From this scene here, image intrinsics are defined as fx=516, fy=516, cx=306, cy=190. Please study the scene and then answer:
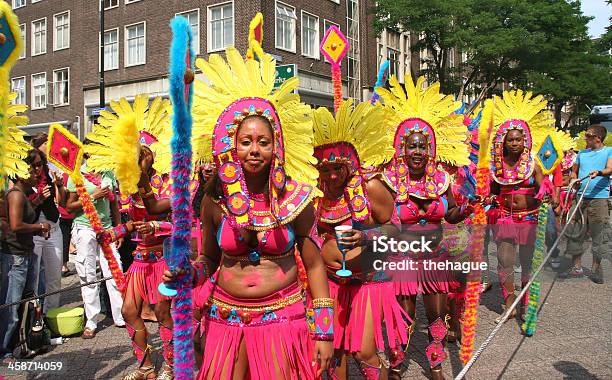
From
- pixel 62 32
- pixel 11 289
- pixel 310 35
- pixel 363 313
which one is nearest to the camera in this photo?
pixel 363 313

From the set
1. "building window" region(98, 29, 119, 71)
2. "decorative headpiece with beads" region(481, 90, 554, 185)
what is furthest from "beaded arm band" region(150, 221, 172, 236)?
"building window" region(98, 29, 119, 71)

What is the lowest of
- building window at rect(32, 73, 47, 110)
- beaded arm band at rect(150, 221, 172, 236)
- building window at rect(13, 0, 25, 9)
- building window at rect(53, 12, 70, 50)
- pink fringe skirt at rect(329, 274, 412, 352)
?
pink fringe skirt at rect(329, 274, 412, 352)

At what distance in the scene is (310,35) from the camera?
2402 centimetres

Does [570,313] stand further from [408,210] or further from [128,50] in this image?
[128,50]

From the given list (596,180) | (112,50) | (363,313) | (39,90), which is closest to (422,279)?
(363,313)

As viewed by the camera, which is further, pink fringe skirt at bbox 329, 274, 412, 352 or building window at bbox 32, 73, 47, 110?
building window at bbox 32, 73, 47, 110

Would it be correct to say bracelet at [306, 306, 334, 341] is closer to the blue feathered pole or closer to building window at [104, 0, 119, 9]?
the blue feathered pole

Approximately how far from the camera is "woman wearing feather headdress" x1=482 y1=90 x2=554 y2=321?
6.18 m

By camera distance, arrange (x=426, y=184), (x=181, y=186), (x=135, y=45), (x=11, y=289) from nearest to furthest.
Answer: (x=181, y=186), (x=426, y=184), (x=11, y=289), (x=135, y=45)

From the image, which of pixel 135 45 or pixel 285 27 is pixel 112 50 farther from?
pixel 285 27

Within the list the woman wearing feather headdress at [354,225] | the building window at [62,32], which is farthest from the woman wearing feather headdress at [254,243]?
the building window at [62,32]

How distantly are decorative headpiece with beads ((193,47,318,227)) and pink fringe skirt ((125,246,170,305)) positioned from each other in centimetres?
215

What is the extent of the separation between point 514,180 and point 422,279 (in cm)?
256

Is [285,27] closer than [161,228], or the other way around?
[161,228]
